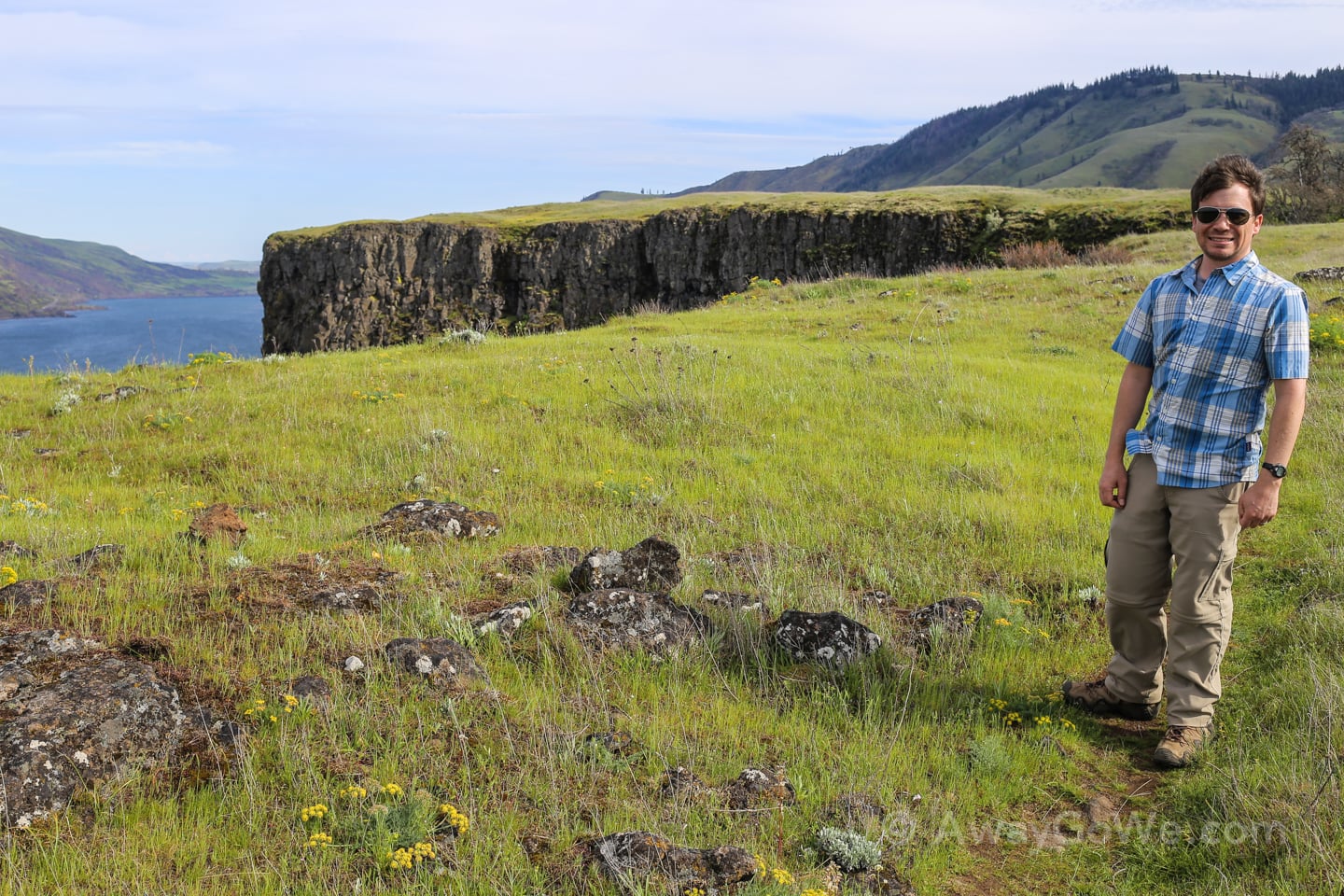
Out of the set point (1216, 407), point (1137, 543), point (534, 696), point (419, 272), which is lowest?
point (534, 696)

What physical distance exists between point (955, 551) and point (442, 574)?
165 inches

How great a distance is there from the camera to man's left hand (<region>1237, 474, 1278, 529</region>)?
4172 mm

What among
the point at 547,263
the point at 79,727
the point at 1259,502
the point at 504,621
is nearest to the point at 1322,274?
the point at 1259,502

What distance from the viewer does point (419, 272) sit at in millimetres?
68000

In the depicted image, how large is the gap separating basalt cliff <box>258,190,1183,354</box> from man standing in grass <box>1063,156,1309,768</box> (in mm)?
46613

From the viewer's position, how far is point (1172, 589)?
4.61m

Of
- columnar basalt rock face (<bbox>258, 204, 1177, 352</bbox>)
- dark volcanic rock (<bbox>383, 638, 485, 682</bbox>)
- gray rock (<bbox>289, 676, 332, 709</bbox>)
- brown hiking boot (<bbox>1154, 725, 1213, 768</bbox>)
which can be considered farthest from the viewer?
columnar basalt rock face (<bbox>258, 204, 1177, 352</bbox>)

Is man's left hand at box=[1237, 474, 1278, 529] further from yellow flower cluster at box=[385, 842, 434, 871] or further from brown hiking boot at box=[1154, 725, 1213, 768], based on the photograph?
yellow flower cluster at box=[385, 842, 434, 871]

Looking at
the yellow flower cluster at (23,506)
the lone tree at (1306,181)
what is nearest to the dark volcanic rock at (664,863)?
the yellow flower cluster at (23,506)

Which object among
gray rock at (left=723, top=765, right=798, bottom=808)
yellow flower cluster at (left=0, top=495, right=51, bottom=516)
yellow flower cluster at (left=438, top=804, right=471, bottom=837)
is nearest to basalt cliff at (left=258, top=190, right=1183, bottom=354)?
yellow flower cluster at (left=0, top=495, right=51, bottom=516)

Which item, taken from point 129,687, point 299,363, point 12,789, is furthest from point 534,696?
point 299,363

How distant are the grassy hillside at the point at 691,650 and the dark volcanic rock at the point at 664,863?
0.36ft

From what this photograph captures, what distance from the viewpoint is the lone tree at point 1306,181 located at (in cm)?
3897

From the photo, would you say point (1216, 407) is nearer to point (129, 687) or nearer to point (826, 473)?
point (826, 473)
